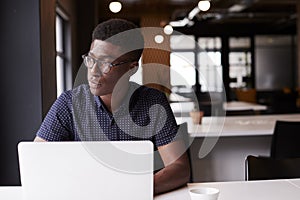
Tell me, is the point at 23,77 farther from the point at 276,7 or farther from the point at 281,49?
the point at 281,49

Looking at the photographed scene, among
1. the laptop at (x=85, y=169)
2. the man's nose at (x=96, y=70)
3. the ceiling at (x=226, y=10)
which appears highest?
the ceiling at (x=226, y=10)

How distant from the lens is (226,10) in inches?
375

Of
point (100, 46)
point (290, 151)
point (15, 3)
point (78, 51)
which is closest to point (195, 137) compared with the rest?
point (290, 151)

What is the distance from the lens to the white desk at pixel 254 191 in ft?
4.74

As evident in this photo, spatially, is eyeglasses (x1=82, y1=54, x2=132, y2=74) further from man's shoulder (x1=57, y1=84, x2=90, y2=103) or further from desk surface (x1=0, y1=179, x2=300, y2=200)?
desk surface (x1=0, y1=179, x2=300, y2=200)

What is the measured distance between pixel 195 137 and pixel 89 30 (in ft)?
9.38

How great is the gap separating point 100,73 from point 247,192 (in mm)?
656

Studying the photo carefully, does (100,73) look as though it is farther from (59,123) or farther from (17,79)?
(17,79)

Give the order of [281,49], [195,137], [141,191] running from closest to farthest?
[141,191] → [195,137] → [281,49]

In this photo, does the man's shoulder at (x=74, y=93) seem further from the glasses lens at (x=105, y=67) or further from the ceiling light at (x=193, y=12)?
the ceiling light at (x=193, y=12)

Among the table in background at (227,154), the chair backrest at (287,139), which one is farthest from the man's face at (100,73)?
the table in background at (227,154)

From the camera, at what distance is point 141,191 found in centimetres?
114

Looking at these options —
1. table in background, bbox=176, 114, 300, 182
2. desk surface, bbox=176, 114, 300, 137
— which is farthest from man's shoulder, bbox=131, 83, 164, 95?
table in background, bbox=176, 114, 300, 182

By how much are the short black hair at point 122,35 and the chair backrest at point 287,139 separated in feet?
4.87
